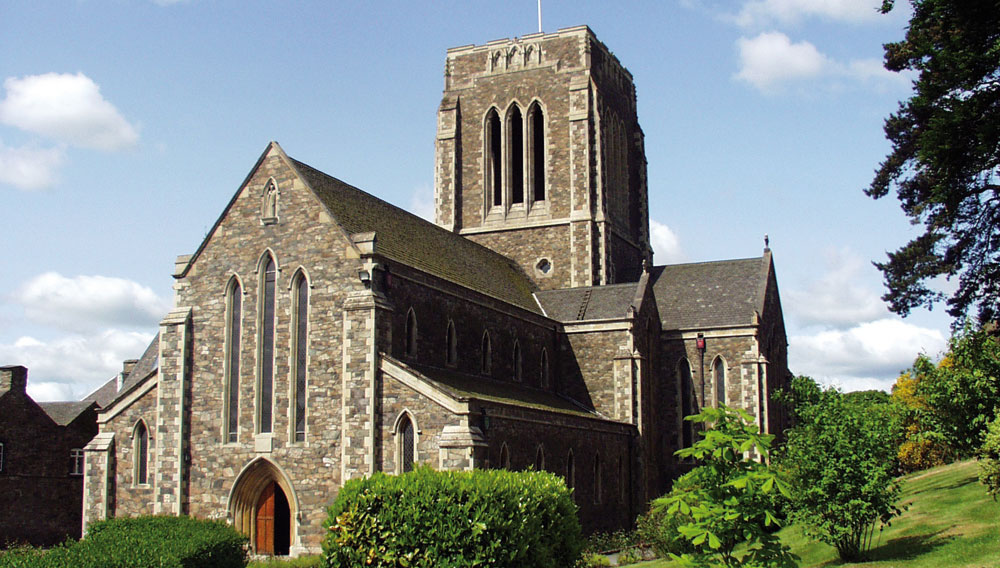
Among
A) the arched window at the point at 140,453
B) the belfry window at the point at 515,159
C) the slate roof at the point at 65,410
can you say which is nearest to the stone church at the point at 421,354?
the arched window at the point at 140,453

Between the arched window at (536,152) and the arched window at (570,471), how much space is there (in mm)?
18008

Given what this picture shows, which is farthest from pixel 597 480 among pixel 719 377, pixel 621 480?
pixel 719 377

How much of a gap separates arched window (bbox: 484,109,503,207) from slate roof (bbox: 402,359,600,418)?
12762mm

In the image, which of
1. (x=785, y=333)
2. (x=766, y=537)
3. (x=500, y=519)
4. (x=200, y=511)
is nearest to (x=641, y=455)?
(x=785, y=333)

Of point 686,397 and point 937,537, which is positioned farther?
point 686,397

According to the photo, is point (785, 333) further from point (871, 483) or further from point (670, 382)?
point (871, 483)

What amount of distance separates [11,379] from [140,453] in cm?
1387

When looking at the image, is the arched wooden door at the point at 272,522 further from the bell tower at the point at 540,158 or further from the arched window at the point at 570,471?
the bell tower at the point at 540,158

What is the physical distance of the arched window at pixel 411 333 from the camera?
3077 centimetres

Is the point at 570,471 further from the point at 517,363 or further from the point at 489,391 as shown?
the point at 517,363

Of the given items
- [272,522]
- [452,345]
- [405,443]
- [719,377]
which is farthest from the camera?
[719,377]

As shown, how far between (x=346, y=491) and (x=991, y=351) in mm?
17913

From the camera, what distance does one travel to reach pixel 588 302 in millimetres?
42406

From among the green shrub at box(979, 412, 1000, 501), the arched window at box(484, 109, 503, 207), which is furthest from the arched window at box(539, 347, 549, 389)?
the green shrub at box(979, 412, 1000, 501)
